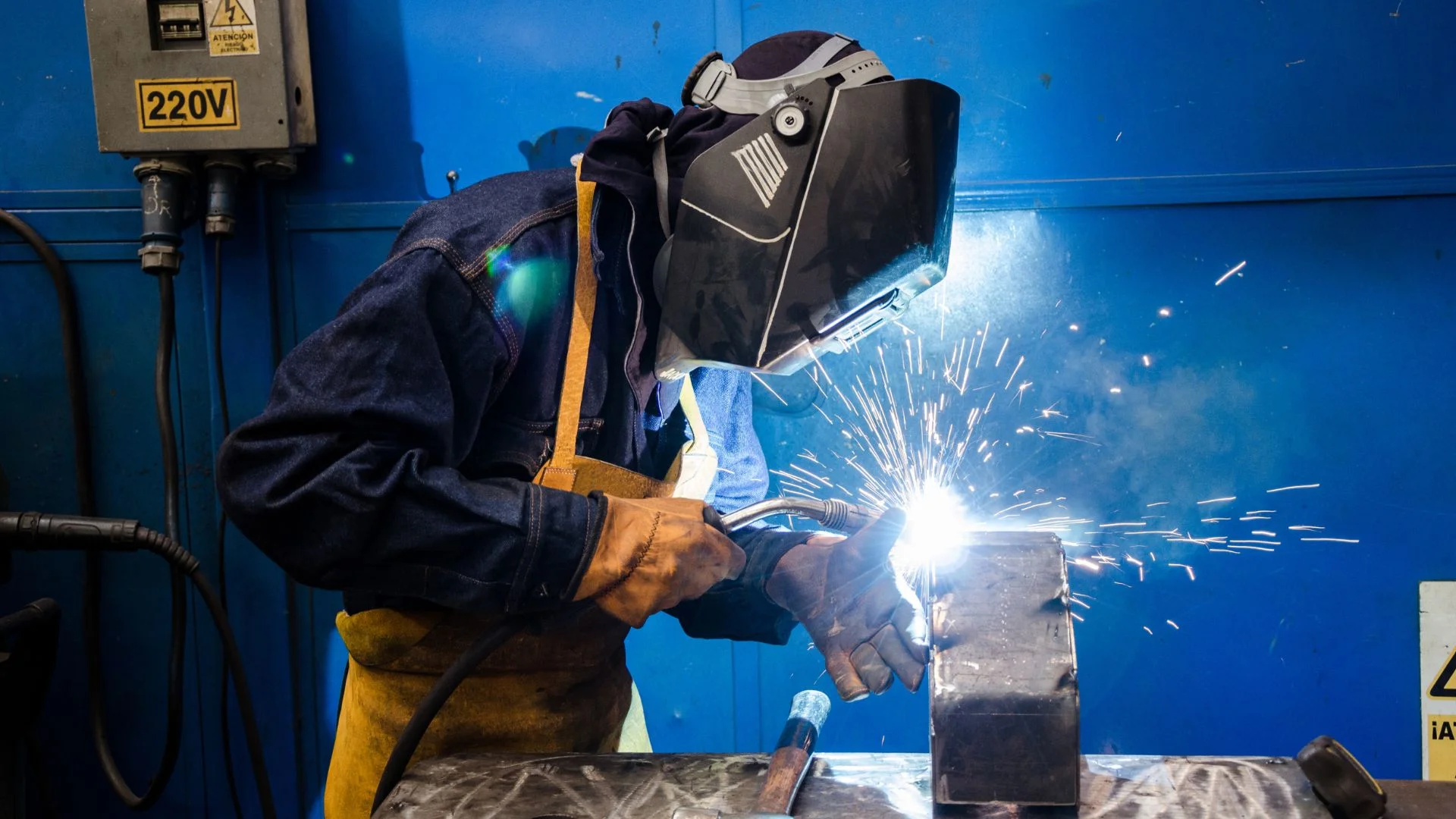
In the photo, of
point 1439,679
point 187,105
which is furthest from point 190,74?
point 1439,679

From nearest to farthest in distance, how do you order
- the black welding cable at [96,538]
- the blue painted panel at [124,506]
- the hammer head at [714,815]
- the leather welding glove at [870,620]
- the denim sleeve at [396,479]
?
the hammer head at [714,815] → the denim sleeve at [396,479] → the leather welding glove at [870,620] → the black welding cable at [96,538] → the blue painted panel at [124,506]

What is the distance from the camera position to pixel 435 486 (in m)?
1.21

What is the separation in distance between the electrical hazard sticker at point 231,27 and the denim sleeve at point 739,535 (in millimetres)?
1200

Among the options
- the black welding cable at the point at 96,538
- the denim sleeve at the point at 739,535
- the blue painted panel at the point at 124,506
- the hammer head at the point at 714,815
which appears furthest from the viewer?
the blue painted panel at the point at 124,506

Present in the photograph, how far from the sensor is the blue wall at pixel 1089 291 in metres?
2.04

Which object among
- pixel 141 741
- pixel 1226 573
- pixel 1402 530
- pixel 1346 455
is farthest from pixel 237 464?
pixel 1402 530

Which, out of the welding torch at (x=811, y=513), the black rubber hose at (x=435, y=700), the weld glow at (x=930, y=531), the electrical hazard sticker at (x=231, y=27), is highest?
the electrical hazard sticker at (x=231, y=27)

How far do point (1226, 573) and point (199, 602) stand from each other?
242cm

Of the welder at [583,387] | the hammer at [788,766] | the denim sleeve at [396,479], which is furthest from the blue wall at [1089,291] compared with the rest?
the denim sleeve at [396,479]

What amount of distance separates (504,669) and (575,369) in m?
0.48

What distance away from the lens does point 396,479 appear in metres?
1.19

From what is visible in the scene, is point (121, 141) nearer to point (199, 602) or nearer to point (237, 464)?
point (199, 602)

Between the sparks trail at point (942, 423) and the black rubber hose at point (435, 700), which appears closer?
the black rubber hose at point (435, 700)

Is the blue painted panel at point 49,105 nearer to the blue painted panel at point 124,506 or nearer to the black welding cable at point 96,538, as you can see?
the blue painted panel at point 124,506
